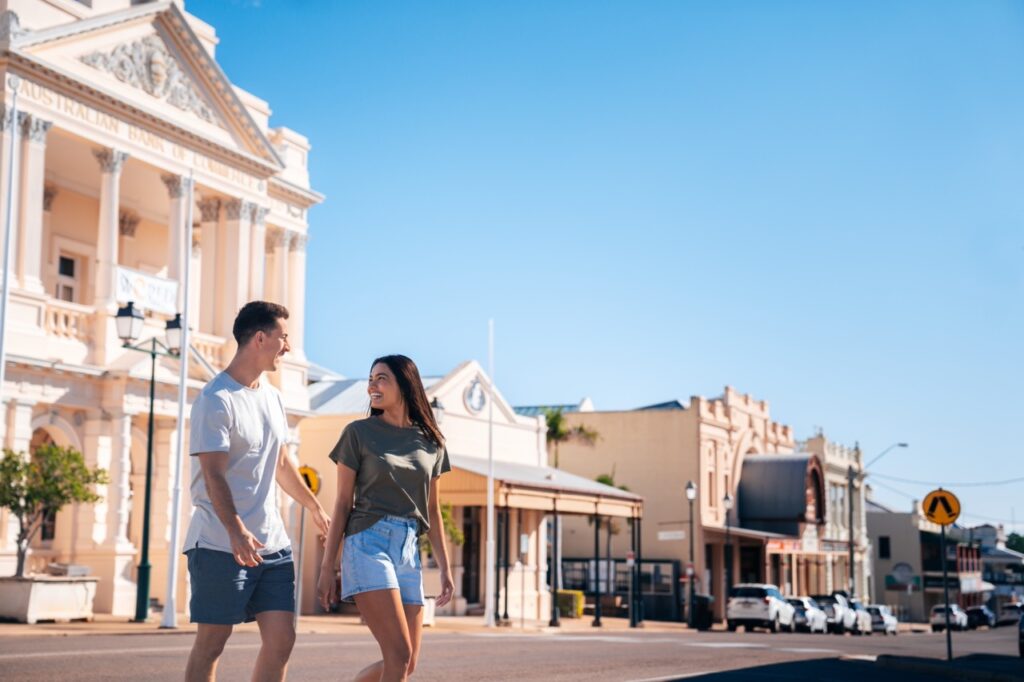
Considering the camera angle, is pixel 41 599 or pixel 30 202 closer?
pixel 41 599

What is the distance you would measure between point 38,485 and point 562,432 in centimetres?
3427

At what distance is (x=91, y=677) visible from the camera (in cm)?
1077

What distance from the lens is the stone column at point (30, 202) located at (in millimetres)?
26875

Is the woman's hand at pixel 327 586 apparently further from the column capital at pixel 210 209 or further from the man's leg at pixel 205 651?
the column capital at pixel 210 209

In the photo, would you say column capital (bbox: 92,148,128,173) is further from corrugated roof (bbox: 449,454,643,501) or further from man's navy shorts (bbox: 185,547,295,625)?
man's navy shorts (bbox: 185,547,295,625)

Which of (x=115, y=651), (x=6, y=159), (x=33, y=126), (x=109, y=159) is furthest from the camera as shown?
(x=109, y=159)

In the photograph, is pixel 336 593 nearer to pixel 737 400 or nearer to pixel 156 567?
pixel 156 567

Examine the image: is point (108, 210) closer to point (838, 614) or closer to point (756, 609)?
point (756, 609)

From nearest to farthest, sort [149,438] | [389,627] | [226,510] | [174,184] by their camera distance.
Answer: [226,510]
[389,627]
[149,438]
[174,184]

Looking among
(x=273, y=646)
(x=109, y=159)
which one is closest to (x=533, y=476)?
(x=109, y=159)

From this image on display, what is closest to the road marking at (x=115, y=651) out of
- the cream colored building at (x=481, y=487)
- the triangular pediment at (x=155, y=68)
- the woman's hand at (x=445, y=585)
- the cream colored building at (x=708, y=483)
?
the woman's hand at (x=445, y=585)

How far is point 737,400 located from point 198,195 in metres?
36.3

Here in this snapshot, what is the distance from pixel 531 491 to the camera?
120 feet

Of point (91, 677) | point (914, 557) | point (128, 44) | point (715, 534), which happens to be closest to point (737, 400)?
point (715, 534)
